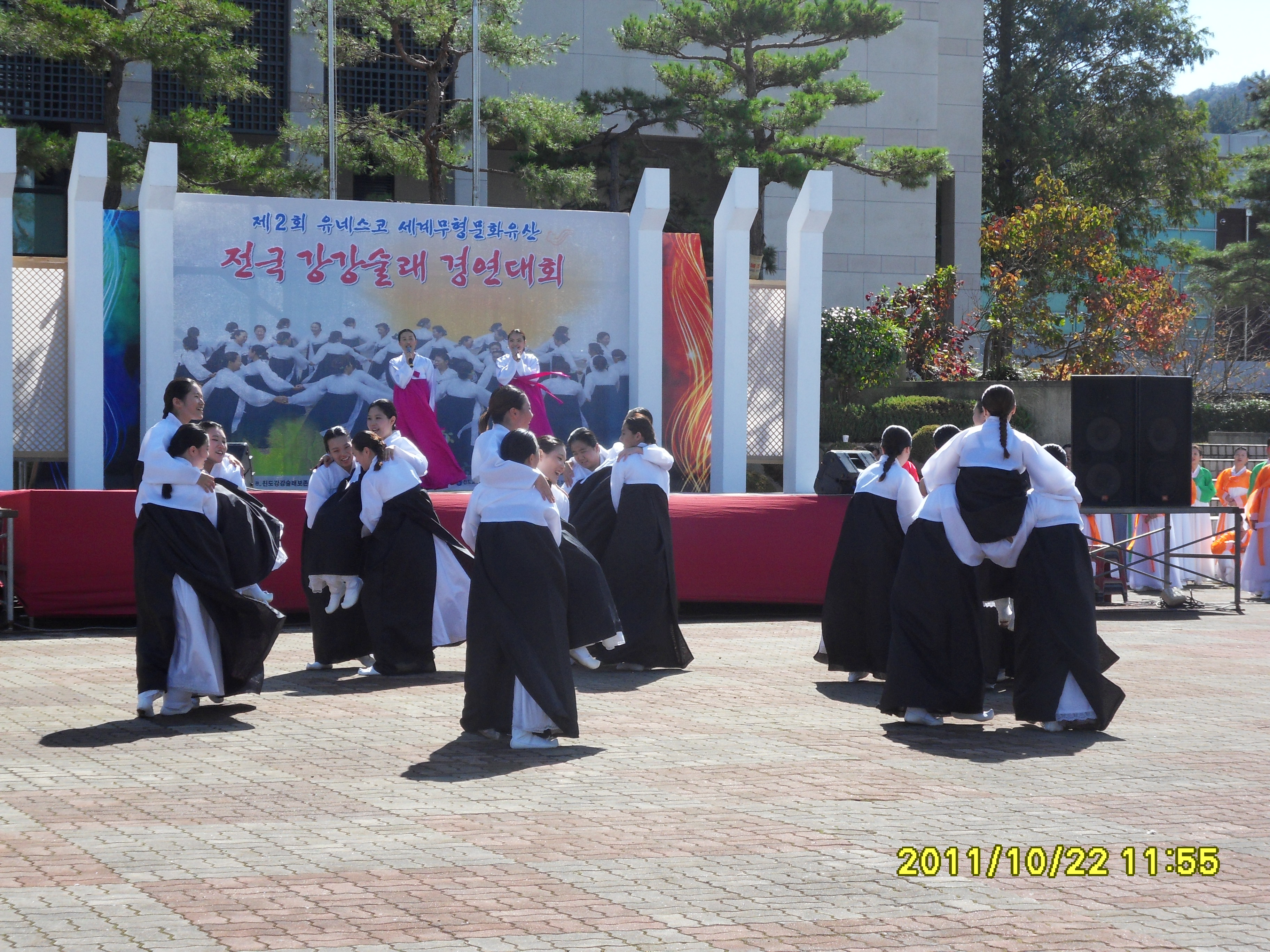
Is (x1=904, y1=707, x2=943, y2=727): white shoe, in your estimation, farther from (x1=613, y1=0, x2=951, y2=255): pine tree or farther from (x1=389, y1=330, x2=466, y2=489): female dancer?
(x1=613, y1=0, x2=951, y2=255): pine tree

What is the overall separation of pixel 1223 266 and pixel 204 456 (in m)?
38.4

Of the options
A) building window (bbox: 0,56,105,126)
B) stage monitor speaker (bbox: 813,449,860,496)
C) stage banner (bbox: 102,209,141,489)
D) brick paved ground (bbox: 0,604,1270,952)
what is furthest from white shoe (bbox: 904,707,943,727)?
building window (bbox: 0,56,105,126)

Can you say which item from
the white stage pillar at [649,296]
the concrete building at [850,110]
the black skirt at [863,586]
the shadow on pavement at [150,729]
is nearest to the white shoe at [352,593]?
the shadow on pavement at [150,729]

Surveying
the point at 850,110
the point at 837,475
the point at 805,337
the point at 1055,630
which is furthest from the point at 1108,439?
the point at 850,110

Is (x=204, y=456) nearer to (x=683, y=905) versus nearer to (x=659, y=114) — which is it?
(x=683, y=905)

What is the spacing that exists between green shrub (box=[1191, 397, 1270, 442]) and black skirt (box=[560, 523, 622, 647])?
92.6 feet

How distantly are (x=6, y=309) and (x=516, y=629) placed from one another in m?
10.6

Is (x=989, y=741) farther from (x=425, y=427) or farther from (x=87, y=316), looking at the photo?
(x=87, y=316)

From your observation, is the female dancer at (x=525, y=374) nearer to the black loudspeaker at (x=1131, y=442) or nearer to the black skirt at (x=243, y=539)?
the black loudspeaker at (x=1131, y=442)

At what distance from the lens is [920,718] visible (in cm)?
810

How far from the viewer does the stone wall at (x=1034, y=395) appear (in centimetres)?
2855

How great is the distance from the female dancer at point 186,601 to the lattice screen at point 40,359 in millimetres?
9239

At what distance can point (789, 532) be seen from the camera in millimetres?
14086

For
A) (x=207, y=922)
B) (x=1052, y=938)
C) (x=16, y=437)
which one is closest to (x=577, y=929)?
Result: (x=207, y=922)
